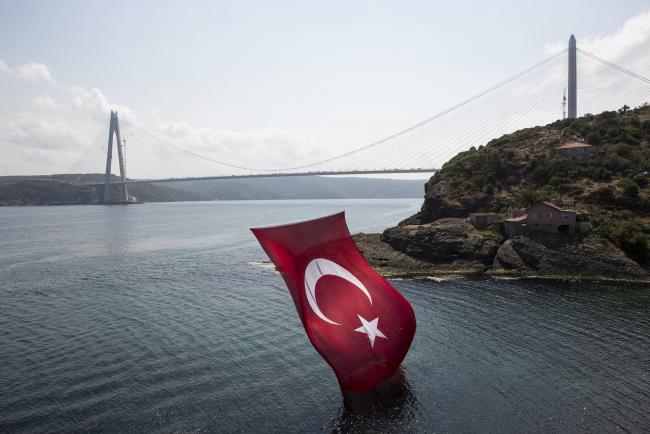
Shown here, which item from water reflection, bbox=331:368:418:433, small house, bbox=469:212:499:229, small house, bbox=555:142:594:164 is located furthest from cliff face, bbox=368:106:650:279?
water reflection, bbox=331:368:418:433

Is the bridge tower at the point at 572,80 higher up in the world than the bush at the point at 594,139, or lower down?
higher up

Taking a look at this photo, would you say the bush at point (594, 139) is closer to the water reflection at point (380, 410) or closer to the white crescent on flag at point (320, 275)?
the water reflection at point (380, 410)

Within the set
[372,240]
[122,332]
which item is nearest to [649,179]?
[372,240]

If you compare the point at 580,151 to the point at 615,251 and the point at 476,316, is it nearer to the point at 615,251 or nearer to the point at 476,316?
the point at 615,251

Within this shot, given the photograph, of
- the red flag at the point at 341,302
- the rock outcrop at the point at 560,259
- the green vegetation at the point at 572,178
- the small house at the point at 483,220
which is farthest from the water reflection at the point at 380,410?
the small house at the point at 483,220

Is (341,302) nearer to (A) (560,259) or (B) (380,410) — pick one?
(B) (380,410)

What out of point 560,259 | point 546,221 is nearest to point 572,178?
point 546,221
